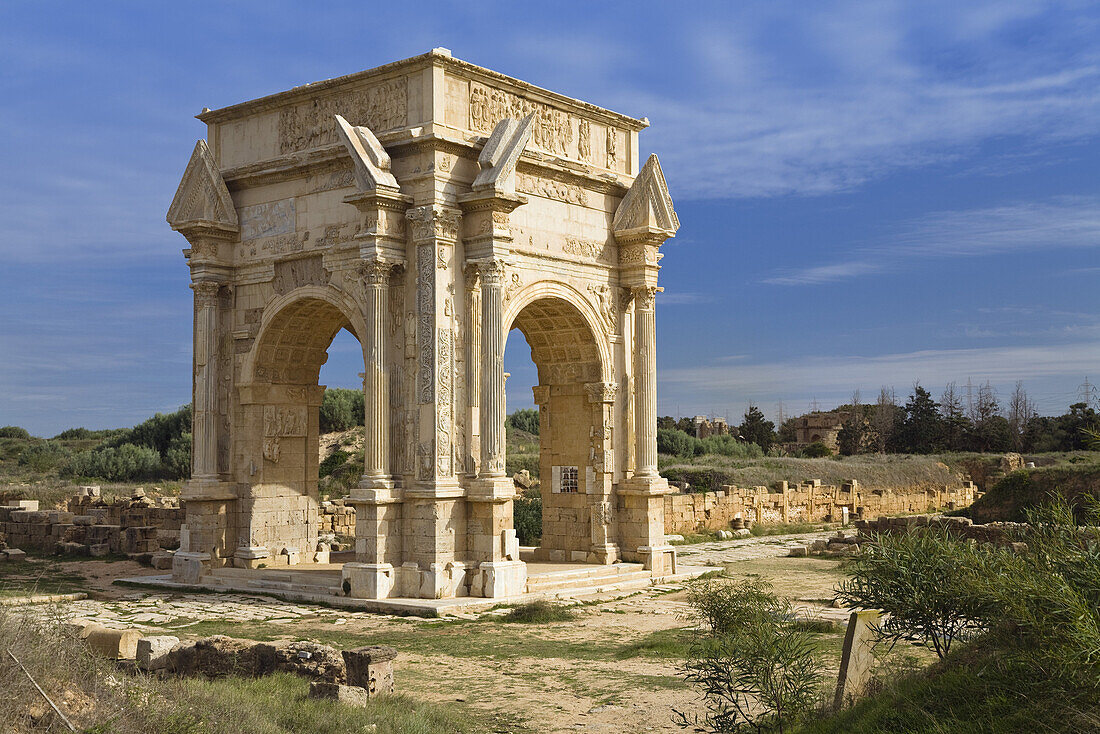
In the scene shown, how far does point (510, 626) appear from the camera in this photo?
13539 mm

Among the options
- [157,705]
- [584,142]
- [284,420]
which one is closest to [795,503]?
[584,142]

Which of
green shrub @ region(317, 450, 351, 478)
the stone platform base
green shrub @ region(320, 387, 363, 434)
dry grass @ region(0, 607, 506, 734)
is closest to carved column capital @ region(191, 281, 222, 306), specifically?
the stone platform base

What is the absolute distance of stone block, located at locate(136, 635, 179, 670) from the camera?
933 cm

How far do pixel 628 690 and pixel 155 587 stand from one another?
418 inches

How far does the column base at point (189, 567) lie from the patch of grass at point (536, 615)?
5.96m

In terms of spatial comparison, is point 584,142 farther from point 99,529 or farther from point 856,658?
point 99,529

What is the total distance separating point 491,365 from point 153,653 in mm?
7248

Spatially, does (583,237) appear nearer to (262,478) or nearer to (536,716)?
(262,478)

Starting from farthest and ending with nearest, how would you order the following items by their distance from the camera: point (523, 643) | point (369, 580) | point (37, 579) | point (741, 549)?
point (741, 549)
point (37, 579)
point (369, 580)
point (523, 643)

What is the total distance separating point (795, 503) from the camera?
3084 cm

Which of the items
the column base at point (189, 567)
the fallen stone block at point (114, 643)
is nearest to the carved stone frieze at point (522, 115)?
the column base at point (189, 567)

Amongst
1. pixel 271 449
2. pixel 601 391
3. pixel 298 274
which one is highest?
pixel 298 274

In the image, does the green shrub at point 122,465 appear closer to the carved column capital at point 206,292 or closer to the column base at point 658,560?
the carved column capital at point 206,292

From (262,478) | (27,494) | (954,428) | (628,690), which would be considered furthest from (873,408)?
(628,690)
